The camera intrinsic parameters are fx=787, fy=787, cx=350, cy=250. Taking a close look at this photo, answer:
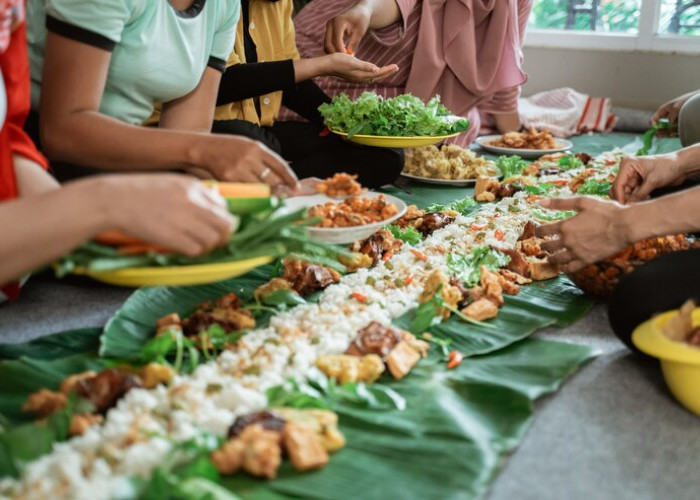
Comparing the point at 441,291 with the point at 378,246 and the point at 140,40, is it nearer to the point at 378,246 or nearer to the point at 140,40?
the point at 378,246

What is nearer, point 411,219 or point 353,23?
point 411,219

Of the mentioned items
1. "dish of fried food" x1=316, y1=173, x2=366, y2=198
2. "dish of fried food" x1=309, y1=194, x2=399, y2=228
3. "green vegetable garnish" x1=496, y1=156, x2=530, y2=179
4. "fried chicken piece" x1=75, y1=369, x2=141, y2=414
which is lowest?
"green vegetable garnish" x1=496, y1=156, x2=530, y2=179

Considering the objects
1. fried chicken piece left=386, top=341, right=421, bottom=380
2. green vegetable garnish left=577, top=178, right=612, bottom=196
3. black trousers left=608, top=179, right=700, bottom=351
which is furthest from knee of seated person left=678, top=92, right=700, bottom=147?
fried chicken piece left=386, top=341, right=421, bottom=380

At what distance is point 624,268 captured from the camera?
2.40 meters

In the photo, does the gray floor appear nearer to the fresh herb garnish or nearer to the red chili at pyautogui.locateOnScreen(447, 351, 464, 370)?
the red chili at pyautogui.locateOnScreen(447, 351, 464, 370)

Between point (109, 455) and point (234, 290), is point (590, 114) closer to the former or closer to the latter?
point (234, 290)

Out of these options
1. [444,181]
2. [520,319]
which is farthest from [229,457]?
[444,181]

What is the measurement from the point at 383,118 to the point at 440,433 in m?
2.20

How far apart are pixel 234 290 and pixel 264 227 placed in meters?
0.82

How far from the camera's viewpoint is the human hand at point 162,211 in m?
1.49

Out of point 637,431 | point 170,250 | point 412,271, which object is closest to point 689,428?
point 637,431

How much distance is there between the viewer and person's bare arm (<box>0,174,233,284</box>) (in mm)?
1477

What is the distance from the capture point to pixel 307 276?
8.15ft

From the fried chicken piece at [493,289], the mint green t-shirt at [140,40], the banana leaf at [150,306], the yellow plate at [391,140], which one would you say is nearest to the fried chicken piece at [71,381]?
the banana leaf at [150,306]
